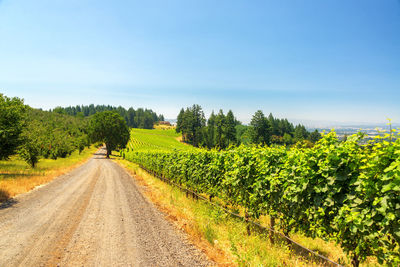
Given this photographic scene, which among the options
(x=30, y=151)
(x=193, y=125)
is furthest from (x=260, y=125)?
(x=30, y=151)

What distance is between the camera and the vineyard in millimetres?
3830

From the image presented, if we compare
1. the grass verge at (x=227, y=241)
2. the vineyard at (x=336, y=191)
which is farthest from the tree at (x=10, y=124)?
the vineyard at (x=336, y=191)

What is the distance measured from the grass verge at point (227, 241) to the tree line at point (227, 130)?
62874 millimetres

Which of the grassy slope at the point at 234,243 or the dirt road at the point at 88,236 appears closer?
the grassy slope at the point at 234,243

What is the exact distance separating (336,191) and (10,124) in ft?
98.5

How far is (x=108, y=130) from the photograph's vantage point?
230 ft

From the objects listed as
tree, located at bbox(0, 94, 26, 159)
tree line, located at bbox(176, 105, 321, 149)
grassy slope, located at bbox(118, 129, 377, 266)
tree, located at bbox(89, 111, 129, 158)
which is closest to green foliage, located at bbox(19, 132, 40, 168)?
tree, located at bbox(0, 94, 26, 159)

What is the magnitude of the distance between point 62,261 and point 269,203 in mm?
6653

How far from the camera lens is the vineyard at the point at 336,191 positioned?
3.83 m

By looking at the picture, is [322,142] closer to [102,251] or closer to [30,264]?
[102,251]

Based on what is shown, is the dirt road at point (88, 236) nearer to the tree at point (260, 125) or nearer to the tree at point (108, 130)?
the tree at point (108, 130)

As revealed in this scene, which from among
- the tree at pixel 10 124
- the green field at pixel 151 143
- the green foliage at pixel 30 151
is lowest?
the green field at pixel 151 143

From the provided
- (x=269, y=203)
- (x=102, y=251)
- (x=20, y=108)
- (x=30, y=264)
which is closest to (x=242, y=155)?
(x=269, y=203)

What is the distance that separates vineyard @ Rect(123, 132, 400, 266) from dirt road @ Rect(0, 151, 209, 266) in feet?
10.1
